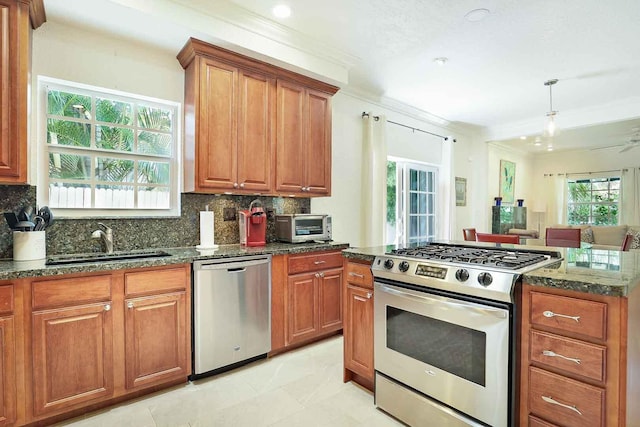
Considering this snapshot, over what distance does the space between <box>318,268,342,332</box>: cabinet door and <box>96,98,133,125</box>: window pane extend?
2.12 meters

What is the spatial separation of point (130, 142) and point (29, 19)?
0.95 m

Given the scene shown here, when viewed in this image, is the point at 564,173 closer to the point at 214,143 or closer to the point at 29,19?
the point at 214,143

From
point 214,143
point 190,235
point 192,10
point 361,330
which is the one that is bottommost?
point 361,330

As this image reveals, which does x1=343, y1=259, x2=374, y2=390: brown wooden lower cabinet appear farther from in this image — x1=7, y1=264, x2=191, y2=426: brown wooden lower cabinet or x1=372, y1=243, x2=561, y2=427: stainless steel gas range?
x1=7, y1=264, x2=191, y2=426: brown wooden lower cabinet

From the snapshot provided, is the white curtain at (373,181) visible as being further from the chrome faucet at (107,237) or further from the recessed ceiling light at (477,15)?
the chrome faucet at (107,237)

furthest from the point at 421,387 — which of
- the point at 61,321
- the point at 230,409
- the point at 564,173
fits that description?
the point at 564,173

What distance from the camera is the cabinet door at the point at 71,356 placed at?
1.82 meters

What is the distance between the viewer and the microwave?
10.2ft

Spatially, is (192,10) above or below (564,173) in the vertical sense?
above

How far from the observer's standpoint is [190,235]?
2.88m

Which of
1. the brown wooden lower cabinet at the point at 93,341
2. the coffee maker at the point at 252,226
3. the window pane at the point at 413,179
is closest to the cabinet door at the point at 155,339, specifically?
the brown wooden lower cabinet at the point at 93,341

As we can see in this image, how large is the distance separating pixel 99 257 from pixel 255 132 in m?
1.56

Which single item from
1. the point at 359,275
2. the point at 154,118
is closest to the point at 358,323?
the point at 359,275

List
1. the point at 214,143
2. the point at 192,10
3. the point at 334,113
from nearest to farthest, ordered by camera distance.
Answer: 1. the point at 192,10
2. the point at 214,143
3. the point at 334,113
